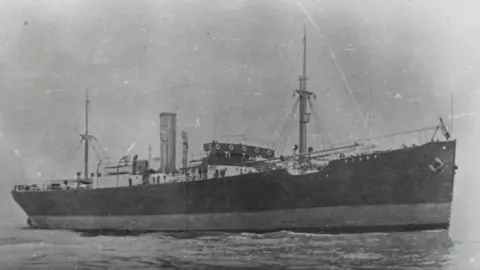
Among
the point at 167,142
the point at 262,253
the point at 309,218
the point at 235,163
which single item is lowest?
the point at 262,253

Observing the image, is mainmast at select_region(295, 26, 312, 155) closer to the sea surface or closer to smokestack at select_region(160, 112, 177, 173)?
the sea surface

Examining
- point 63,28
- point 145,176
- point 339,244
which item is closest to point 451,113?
point 339,244

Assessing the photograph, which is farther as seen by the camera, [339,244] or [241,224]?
[241,224]

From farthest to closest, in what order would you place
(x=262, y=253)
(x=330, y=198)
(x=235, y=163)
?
1. (x=235, y=163)
2. (x=330, y=198)
3. (x=262, y=253)

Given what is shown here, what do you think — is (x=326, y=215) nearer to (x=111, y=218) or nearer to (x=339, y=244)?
(x=339, y=244)

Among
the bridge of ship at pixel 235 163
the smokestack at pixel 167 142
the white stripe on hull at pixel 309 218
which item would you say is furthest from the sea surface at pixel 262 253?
the smokestack at pixel 167 142

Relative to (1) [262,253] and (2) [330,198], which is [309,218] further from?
(1) [262,253]

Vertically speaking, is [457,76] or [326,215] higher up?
[457,76]

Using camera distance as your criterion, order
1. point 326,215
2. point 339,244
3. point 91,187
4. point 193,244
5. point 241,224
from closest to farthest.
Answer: point 339,244 < point 193,244 < point 326,215 < point 241,224 < point 91,187

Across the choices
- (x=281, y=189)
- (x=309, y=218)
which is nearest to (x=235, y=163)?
(x=281, y=189)
